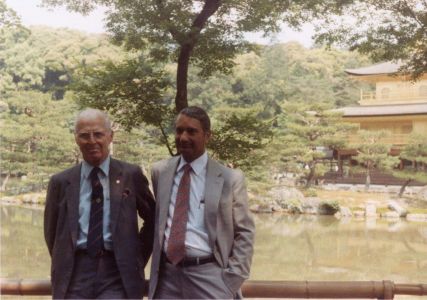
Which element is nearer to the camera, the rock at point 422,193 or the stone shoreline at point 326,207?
the stone shoreline at point 326,207

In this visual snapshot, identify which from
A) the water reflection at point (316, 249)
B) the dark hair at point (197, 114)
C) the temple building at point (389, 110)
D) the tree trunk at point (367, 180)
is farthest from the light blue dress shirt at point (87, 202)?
the temple building at point (389, 110)

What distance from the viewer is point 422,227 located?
13.5m

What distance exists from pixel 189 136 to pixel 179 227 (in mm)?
264

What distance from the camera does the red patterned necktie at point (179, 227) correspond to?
4.68ft

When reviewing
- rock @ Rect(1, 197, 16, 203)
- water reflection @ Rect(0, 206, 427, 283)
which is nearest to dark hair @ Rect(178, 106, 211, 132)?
water reflection @ Rect(0, 206, 427, 283)

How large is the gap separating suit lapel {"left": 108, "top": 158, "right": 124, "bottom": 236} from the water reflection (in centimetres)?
740

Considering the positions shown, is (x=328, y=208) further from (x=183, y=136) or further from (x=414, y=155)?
(x=183, y=136)

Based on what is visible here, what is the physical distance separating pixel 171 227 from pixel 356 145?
16.6 meters

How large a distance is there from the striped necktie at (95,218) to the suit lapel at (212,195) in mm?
303

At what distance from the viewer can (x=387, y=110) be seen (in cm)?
1959

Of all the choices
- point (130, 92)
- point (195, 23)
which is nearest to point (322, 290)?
point (195, 23)

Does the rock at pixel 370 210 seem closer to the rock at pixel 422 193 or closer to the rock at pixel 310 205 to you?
the rock at pixel 310 205

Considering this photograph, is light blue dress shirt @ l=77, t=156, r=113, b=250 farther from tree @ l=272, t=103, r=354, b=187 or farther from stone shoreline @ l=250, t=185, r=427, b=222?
tree @ l=272, t=103, r=354, b=187

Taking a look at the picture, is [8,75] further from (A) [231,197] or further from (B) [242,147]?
(A) [231,197]
